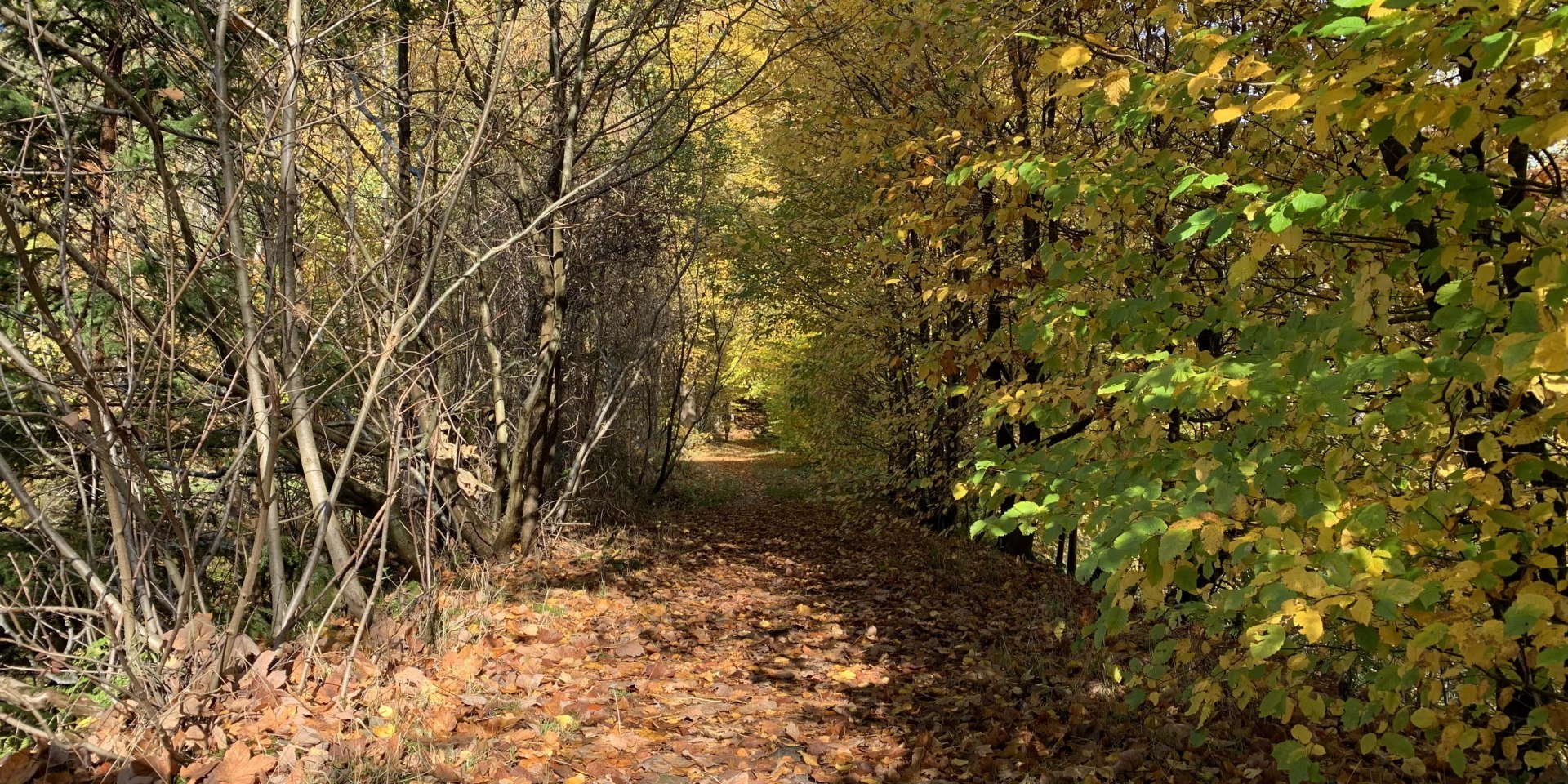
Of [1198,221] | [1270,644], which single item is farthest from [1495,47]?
[1270,644]

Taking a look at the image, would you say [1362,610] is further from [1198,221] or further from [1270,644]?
[1198,221]

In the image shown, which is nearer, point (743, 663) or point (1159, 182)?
point (1159, 182)

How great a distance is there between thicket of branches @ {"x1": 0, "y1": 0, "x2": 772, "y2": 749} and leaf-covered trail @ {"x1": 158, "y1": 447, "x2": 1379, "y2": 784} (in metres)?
0.46

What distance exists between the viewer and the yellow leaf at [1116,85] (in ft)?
9.82

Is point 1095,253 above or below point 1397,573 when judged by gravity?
above

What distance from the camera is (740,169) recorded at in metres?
19.0

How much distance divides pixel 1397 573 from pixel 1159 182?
167 cm

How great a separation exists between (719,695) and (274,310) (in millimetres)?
3053

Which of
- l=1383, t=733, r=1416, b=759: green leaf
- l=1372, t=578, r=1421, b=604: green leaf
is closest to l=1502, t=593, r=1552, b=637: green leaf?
l=1372, t=578, r=1421, b=604: green leaf

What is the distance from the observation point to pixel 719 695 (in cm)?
493

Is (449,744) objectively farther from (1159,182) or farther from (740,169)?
(740,169)

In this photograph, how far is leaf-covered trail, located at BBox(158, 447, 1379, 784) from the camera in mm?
3689

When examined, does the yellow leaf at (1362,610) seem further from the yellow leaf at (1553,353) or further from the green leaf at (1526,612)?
the yellow leaf at (1553,353)

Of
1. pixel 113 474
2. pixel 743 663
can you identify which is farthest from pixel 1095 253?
pixel 113 474
